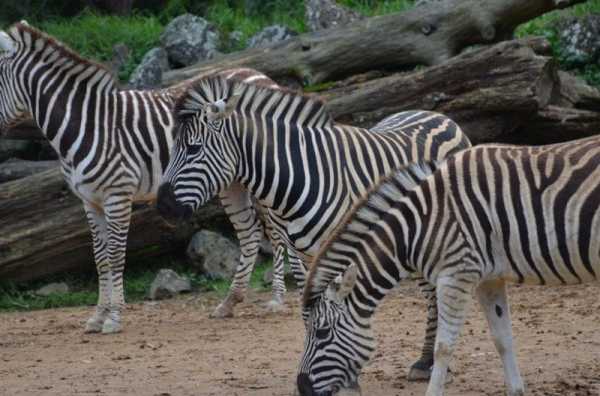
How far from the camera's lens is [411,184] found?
21.6 feet

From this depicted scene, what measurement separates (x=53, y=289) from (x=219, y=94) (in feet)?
15.4

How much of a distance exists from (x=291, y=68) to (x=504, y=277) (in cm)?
673

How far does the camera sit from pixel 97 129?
34.2 ft

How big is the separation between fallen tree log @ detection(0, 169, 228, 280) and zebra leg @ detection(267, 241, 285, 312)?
5.26 feet

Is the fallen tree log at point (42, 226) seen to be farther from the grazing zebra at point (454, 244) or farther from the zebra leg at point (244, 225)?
the grazing zebra at point (454, 244)

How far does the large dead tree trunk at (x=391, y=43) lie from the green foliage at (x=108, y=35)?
108 inches

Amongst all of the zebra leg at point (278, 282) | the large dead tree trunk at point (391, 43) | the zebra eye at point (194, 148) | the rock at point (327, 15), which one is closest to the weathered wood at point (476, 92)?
the large dead tree trunk at point (391, 43)

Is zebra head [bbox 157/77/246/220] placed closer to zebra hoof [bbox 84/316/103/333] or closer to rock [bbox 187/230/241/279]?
zebra hoof [bbox 84/316/103/333]

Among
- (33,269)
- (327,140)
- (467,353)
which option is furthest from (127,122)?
(467,353)

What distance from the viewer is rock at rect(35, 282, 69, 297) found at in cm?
1184

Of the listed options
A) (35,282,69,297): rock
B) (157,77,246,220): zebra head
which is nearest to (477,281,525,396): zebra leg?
(157,77,246,220): zebra head

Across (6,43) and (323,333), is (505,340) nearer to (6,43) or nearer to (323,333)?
(323,333)

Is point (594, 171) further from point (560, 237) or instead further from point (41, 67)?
point (41, 67)

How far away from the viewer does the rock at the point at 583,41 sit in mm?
14008
